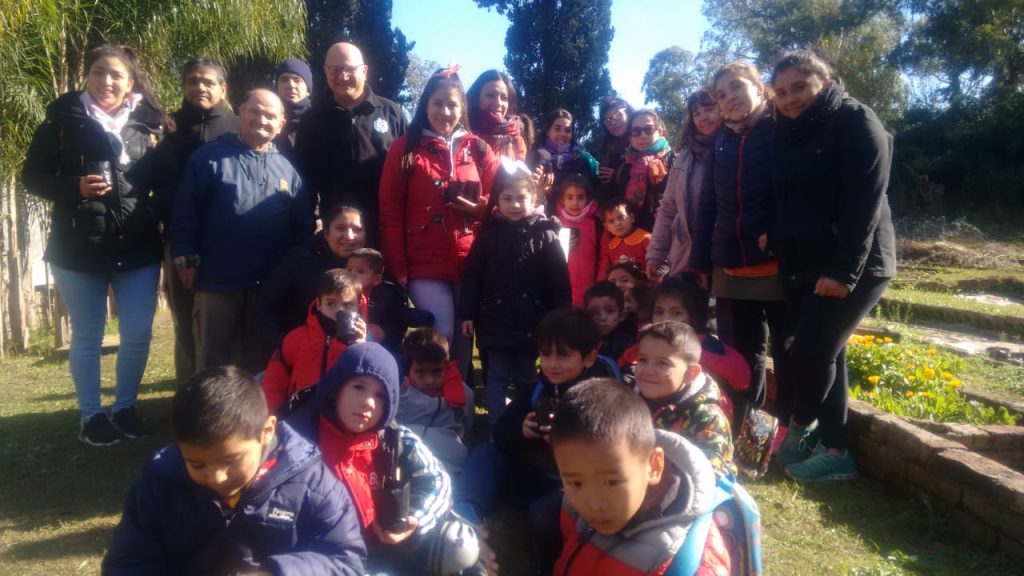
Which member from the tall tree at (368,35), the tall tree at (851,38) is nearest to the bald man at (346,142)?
the tall tree at (368,35)

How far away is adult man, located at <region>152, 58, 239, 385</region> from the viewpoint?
4.09m

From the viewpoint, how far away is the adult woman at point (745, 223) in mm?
3783

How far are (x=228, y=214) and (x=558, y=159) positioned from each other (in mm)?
2744

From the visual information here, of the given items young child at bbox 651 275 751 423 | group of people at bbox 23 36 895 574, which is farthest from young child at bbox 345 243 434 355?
young child at bbox 651 275 751 423

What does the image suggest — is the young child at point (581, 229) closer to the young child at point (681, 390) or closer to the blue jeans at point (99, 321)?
the young child at point (681, 390)

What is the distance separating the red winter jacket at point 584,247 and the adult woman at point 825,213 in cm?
163

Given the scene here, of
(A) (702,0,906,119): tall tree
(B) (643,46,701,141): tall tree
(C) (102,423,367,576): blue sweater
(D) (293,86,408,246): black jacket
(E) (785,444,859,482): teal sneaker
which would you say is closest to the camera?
(C) (102,423,367,576): blue sweater

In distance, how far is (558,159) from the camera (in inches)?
229

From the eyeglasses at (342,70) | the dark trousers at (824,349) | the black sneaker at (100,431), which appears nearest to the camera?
the dark trousers at (824,349)

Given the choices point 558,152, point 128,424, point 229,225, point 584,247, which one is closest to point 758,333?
point 584,247

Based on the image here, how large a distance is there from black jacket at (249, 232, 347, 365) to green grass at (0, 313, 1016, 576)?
34.0 inches

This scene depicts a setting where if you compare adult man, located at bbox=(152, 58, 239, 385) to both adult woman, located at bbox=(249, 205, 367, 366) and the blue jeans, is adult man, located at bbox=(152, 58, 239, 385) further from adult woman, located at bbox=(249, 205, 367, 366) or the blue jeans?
adult woman, located at bbox=(249, 205, 367, 366)

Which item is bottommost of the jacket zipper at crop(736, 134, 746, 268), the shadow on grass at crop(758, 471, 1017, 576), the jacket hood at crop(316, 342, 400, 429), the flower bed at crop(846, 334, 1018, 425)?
the shadow on grass at crop(758, 471, 1017, 576)

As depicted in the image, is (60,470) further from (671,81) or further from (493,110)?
(671,81)
